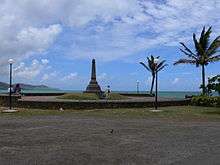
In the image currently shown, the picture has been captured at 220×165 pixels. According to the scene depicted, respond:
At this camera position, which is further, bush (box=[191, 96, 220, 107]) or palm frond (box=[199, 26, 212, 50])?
palm frond (box=[199, 26, 212, 50])

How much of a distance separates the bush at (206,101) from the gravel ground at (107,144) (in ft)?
49.3

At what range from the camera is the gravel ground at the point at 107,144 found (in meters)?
11.1

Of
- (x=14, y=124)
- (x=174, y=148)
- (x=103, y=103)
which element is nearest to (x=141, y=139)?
(x=174, y=148)

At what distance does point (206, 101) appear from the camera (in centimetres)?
3522

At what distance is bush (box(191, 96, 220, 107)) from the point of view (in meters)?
34.1

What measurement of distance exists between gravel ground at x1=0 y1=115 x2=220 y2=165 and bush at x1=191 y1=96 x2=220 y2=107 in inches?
592

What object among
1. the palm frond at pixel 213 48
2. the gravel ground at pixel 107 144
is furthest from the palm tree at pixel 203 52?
the gravel ground at pixel 107 144

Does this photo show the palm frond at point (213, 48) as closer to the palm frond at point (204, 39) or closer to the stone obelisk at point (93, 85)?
the palm frond at point (204, 39)

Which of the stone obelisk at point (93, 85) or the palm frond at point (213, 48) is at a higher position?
the palm frond at point (213, 48)

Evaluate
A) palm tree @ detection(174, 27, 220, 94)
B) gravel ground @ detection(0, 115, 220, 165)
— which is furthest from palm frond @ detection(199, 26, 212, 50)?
gravel ground @ detection(0, 115, 220, 165)

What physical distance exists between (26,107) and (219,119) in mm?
13963

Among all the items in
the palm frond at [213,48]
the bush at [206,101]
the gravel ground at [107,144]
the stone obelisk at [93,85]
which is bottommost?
the gravel ground at [107,144]

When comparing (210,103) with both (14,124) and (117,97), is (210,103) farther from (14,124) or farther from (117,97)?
(14,124)

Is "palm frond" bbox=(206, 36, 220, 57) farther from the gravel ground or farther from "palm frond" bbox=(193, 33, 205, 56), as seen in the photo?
the gravel ground
